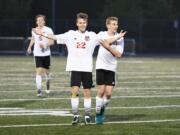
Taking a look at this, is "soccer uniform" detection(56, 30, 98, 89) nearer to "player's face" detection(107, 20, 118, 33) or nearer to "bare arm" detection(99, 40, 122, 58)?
"bare arm" detection(99, 40, 122, 58)

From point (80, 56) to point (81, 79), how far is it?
16.1 inches

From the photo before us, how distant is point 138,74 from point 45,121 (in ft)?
44.5

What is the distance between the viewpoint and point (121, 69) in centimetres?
2867

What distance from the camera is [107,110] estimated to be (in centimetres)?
1430

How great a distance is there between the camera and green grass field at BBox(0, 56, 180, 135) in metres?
11.4

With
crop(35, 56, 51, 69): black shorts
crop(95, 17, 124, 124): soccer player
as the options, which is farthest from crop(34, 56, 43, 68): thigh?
crop(95, 17, 124, 124): soccer player

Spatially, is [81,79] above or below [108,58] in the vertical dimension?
below

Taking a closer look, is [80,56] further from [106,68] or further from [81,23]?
[106,68]

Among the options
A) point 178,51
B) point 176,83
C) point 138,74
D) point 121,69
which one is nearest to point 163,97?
point 176,83

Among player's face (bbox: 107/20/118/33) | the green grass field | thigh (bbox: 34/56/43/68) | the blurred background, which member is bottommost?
the green grass field

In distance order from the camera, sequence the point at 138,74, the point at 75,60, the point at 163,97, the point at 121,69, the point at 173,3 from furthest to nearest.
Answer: the point at 173,3 < the point at 121,69 < the point at 138,74 < the point at 163,97 < the point at 75,60

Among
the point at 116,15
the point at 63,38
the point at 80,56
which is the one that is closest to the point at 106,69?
the point at 80,56

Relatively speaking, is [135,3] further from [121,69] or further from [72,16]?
[121,69]

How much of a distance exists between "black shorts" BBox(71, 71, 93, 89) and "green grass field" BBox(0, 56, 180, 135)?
2.35ft
